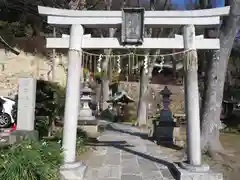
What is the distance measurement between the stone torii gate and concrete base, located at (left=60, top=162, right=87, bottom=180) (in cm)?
9

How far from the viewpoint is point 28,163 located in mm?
4535

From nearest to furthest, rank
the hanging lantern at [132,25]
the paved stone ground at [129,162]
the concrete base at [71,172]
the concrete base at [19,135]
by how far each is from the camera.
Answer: the concrete base at [71,172] < the hanging lantern at [132,25] < the paved stone ground at [129,162] < the concrete base at [19,135]

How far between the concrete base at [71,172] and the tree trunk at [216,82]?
4086 millimetres

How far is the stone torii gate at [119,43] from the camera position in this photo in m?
5.74

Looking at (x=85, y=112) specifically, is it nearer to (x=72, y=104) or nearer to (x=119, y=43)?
(x=72, y=104)

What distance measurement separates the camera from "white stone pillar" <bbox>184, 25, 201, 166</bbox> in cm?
575

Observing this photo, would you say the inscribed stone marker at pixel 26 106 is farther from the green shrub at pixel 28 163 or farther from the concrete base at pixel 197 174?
the concrete base at pixel 197 174

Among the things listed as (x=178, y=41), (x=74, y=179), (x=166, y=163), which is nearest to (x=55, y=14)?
(x=178, y=41)

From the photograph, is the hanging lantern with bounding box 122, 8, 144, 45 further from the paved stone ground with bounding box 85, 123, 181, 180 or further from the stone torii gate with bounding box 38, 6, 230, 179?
the paved stone ground with bounding box 85, 123, 181, 180

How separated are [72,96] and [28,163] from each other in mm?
1754

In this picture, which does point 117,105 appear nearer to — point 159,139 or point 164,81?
point 164,81

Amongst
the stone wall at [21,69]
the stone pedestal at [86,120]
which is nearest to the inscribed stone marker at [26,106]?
the stone pedestal at [86,120]

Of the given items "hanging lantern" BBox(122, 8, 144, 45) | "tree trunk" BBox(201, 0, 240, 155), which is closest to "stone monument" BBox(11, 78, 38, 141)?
"hanging lantern" BBox(122, 8, 144, 45)

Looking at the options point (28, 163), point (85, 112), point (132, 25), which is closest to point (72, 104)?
point (28, 163)
